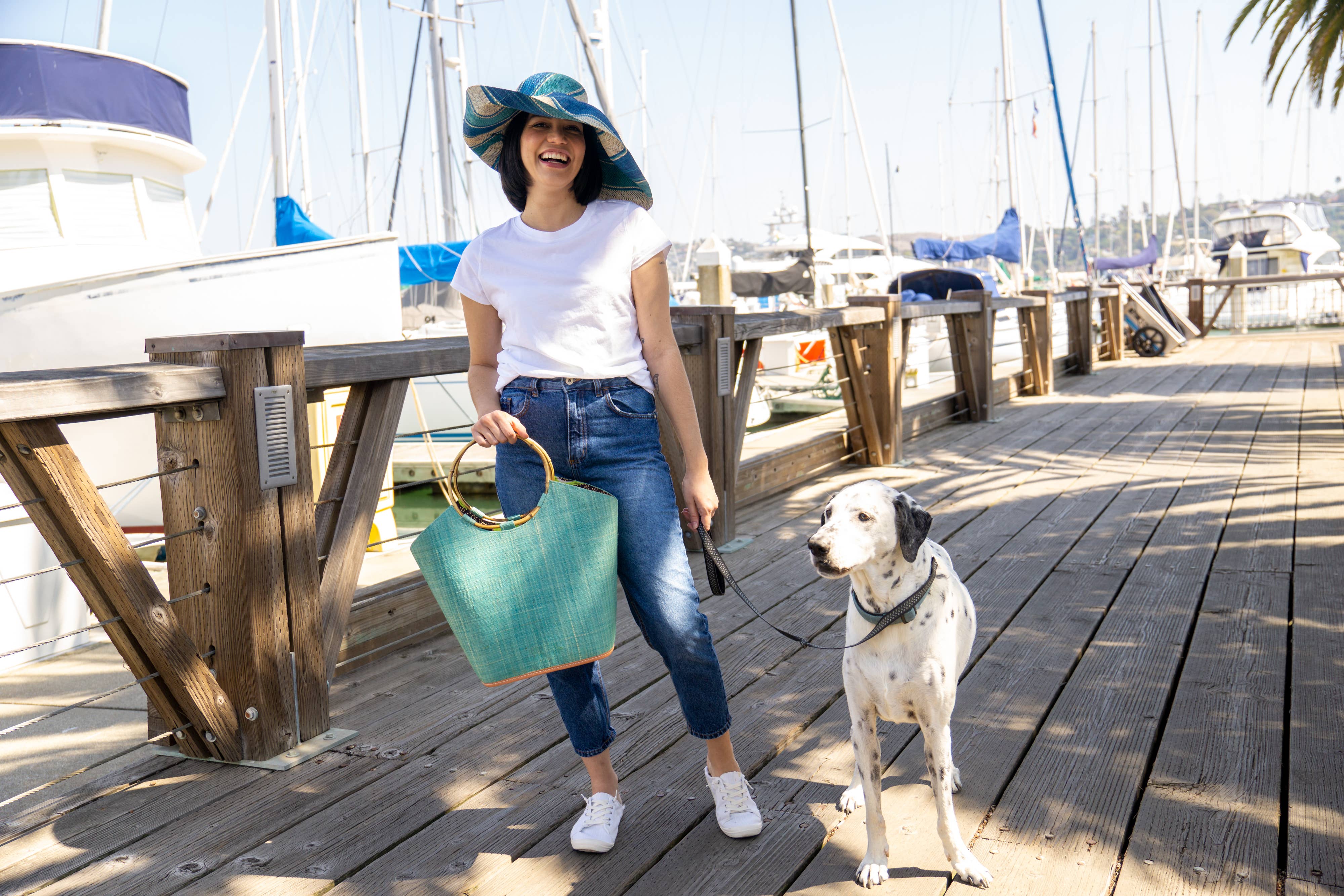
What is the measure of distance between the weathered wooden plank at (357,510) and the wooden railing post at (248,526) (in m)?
0.23

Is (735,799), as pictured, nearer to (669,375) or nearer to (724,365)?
(669,375)

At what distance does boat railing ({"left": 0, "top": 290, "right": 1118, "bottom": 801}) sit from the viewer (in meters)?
2.56

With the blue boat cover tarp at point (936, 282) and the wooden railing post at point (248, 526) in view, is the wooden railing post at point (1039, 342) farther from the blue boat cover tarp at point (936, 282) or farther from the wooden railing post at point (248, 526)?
the wooden railing post at point (248, 526)

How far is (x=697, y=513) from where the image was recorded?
7.84ft

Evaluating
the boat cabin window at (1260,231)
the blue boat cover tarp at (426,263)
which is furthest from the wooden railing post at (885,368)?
the boat cabin window at (1260,231)

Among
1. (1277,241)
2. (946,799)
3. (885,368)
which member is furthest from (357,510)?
(1277,241)

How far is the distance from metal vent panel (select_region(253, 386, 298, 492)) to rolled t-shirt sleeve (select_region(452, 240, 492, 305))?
0.80 m

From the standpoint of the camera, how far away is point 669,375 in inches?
94.5

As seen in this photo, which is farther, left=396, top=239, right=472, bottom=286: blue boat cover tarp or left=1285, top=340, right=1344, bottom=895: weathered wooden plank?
left=396, top=239, right=472, bottom=286: blue boat cover tarp

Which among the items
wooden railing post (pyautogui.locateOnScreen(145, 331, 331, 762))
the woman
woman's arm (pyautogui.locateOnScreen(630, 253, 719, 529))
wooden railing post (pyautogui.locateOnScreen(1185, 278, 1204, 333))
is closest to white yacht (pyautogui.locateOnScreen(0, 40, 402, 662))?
wooden railing post (pyautogui.locateOnScreen(145, 331, 331, 762))

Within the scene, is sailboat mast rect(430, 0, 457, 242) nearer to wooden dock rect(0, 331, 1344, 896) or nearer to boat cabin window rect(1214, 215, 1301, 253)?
wooden dock rect(0, 331, 1344, 896)

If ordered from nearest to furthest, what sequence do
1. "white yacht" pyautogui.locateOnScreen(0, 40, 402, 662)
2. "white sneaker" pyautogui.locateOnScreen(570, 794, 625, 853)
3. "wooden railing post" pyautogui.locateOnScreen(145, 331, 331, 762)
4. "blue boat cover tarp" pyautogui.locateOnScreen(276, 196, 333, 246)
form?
1. "white sneaker" pyautogui.locateOnScreen(570, 794, 625, 853)
2. "wooden railing post" pyautogui.locateOnScreen(145, 331, 331, 762)
3. "white yacht" pyautogui.locateOnScreen(0, 40, 402, 662)
4. "blue boat cover tarp" pyautogui.locateOnScreen(276, 196, 333, 246)

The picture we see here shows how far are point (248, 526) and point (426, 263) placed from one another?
37.4 feet

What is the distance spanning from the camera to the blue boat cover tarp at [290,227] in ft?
37.7
